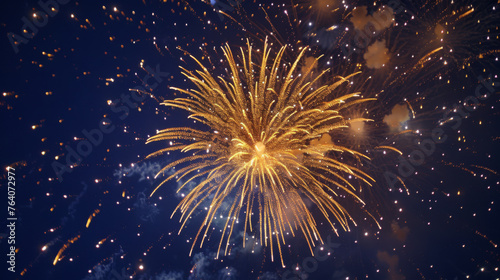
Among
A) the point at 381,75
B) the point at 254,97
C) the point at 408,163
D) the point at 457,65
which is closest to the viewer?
the point at 254,97

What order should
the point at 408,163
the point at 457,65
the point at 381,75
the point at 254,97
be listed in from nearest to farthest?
the point at 254,97 → the point at 381,75 → the point at 457,65 → the point at 408,163

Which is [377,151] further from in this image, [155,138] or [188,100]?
[155,138]

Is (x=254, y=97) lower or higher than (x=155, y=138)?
higher

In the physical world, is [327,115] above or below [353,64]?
below

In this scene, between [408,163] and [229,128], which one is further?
[408,163]

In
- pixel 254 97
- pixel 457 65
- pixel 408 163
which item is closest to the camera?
pixel 254 97

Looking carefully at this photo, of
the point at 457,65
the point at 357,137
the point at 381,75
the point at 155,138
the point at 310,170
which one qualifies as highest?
the point at 457,65

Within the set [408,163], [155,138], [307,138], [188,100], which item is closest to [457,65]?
[408,163]

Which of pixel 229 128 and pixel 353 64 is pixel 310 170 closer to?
pixel 229 128

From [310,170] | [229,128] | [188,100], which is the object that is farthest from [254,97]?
[310,170]
